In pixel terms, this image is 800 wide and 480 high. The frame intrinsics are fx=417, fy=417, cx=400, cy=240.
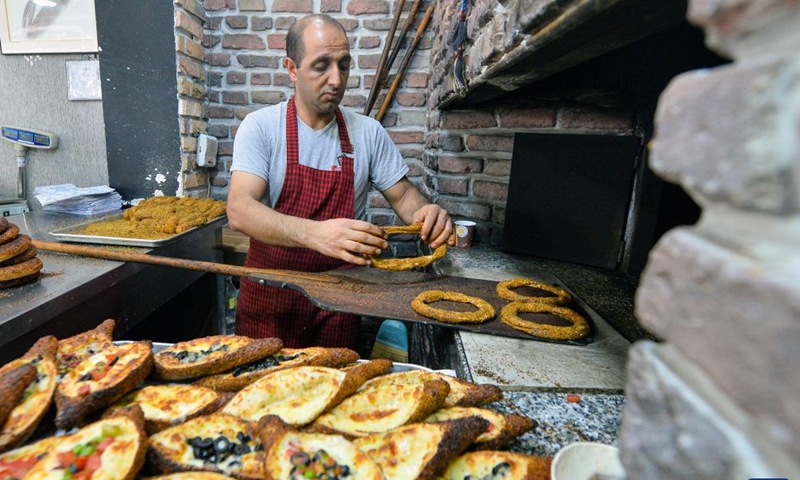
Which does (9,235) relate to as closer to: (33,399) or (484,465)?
(33,399)

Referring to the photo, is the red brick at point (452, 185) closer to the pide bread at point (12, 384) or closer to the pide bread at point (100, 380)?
the pide bread at point (100, 380)

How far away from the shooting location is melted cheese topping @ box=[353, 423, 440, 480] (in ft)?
2.63

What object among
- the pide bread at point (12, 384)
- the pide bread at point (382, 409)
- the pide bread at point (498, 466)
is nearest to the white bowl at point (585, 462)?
the pide bread at point (498, 466)

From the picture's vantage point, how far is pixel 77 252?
6.78ft

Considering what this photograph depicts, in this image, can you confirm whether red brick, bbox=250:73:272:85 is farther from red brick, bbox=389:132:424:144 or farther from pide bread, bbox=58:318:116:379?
pide bread, bbox=58:318:116:379

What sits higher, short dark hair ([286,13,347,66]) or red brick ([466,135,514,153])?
short dark hair ([286,13,347,66])

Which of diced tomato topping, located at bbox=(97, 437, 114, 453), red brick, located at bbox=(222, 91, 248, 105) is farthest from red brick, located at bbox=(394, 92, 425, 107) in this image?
diced tomato topping, located at bbox=(97, 437, 114, 453)

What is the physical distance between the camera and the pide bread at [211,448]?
838 millimetres

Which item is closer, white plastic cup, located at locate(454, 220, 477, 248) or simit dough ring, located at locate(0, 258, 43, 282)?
simit dough ring, located at locate(0, 258, 43, 282)

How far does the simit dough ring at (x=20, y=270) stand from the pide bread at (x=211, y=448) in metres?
1.23

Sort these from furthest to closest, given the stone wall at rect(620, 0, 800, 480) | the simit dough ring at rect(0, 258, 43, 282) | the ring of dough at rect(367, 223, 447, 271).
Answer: the ring of dough at rect(367, 223, 447, 271)
the simit dough ring at rect(0, 258, 43, 282)
the stone wall at rect(620, 0, 800, 480)

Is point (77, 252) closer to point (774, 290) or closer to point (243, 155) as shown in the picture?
point (243, 155)

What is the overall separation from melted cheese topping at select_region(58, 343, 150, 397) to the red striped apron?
3.65ft

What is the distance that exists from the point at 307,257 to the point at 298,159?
585 millimetres
